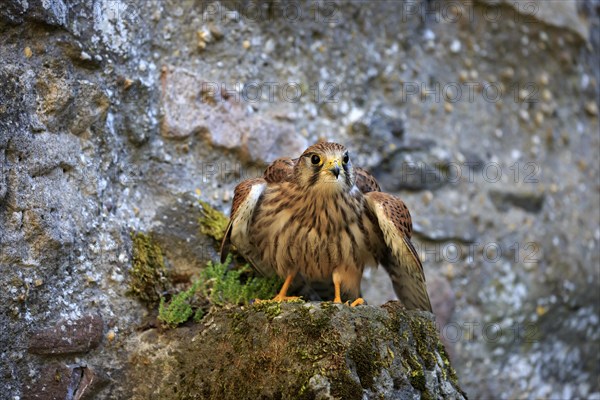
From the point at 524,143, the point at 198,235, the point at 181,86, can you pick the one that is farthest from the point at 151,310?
the point at 524,143

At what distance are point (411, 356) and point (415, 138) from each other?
6.21 feet

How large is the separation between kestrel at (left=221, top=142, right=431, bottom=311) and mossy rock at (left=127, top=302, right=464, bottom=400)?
41 cm

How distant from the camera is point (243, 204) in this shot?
11.6 feet

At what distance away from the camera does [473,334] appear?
14.9 feet

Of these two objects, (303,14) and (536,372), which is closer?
(303,14)

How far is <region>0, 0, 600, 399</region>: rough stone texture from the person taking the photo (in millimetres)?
3213

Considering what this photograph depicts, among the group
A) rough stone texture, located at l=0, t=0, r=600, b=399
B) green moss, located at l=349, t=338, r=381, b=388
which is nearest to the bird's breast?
rough stone texture, located at l=0, t=0, r=600, b=399

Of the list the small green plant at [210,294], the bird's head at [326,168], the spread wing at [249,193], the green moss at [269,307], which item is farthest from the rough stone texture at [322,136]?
the bird's head at [326,168]

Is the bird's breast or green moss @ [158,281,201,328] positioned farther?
the bird's breast

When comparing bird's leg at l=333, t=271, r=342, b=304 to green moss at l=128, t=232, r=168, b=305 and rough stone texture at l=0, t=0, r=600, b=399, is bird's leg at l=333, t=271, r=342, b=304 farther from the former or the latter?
green moss at l=128, t=232, r=168, b=305

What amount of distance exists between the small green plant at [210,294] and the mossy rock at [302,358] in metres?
0.12

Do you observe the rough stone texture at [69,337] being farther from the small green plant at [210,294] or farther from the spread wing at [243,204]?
the spread wing at [243,204]

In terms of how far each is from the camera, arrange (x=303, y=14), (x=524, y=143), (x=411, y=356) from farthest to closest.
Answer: (x=524, y=143), (x=303, y=14), (x=411, y=356)

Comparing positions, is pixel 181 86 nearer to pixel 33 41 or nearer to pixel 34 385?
pixel 33 41
